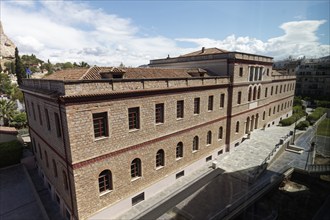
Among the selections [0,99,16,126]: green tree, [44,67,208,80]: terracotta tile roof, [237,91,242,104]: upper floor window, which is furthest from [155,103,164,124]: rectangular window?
[0,99,16,126]: green tree

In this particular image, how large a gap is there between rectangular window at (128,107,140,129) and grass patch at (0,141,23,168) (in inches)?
664

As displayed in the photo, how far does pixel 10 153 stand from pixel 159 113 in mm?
18833

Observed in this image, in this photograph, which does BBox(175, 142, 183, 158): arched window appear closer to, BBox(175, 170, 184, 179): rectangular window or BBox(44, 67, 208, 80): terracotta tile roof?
BBox(175, 170, 184, 179): rectangular window

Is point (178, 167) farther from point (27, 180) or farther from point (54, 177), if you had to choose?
point (27, 180)

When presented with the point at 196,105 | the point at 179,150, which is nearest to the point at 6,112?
the point at 179,150

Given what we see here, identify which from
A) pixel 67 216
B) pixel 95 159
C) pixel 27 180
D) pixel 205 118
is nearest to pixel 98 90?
pixel 95 159

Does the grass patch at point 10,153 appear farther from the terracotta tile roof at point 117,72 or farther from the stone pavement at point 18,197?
the terracotta tile roof at point 117,72

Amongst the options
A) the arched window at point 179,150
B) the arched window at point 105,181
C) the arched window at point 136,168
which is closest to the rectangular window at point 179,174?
the arched window at point 179,150

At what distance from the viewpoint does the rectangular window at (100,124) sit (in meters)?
12.1

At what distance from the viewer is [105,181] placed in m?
13.0

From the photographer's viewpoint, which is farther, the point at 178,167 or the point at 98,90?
the point at 178,167

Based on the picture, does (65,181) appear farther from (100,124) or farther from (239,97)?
(239,97)

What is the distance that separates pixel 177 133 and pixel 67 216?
10.5 meters

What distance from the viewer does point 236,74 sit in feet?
74.1
